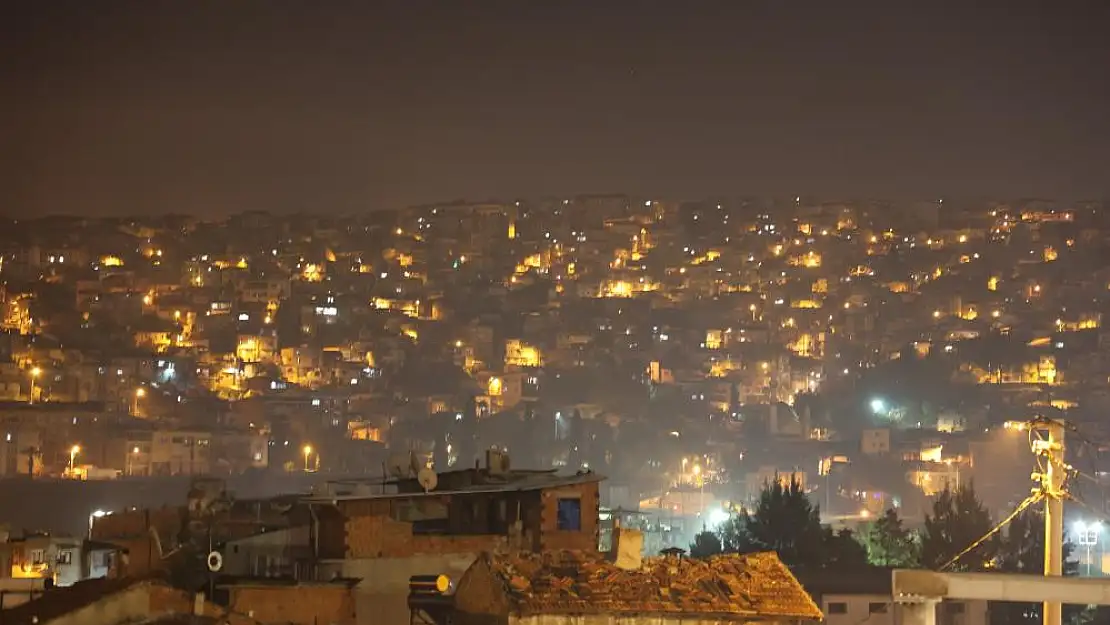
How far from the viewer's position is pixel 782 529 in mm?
39719

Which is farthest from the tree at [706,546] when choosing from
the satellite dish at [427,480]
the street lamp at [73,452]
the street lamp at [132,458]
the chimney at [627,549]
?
the street lamp at [73,452]

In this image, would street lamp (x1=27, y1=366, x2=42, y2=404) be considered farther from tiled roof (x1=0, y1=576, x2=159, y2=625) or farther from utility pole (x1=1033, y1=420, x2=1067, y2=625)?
utility pole (x1=1033, y1=420, x2=1067, y2=625)

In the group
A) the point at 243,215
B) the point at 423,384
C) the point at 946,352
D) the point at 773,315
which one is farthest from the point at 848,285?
the point at 243,215

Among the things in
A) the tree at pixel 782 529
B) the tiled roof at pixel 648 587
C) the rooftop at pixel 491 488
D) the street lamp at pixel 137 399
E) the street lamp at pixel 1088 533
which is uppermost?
the street lamp at pixel 137 399

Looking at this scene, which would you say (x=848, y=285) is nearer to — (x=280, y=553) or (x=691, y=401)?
(x=691, y=401)

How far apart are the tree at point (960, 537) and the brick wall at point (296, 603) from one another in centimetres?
2284

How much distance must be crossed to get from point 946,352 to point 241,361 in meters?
37.3

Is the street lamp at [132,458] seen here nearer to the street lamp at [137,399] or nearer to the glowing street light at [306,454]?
the glowing street light at [306,454]

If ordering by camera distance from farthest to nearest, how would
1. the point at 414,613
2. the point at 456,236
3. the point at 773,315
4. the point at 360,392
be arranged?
1. the point at 456,236
2. the point at 773,315
3. the point at 360,392
4. the point at 414,613

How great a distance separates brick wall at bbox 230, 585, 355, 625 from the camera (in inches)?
652

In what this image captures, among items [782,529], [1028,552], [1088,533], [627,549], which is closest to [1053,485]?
[627,549]

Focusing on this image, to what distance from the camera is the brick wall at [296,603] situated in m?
16.6

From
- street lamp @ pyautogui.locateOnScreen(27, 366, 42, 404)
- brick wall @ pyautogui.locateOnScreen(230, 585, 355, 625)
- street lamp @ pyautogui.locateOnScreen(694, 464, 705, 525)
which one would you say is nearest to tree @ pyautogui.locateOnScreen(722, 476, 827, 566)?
brick wall @ pyautogui.locateOnScreen(230, 585, 355, 625)

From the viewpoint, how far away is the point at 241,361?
103500 mm
